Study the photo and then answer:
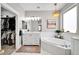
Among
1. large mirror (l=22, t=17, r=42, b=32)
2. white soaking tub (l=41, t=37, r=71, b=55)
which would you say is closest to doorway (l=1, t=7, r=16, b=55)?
large mirror (l=22, t=17, r=42, b=32)

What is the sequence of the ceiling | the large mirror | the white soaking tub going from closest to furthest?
1. the ceiling
2. the white soaking tub
3. the large mirror

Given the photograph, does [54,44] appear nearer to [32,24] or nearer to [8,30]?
[32,24]

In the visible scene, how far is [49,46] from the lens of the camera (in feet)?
6.09

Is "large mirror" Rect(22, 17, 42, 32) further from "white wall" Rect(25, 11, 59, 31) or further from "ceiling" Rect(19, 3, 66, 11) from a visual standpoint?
"ceiling" Rect(19, 3, 66, 11)

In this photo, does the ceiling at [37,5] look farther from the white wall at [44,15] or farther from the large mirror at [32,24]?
the large mirror at [32,24]

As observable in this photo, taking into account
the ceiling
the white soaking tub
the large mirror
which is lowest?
the white soaking tub

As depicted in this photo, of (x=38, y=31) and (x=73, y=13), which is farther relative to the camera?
(x=38, y=31)

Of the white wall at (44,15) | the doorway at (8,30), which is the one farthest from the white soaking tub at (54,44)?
the doorway at (8,30)

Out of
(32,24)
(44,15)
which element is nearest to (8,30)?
(32,24)

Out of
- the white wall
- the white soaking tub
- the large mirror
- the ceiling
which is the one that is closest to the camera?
the ceiling

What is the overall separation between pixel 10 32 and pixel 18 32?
0.15 m

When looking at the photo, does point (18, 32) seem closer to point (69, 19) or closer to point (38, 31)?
point (38, 31)
